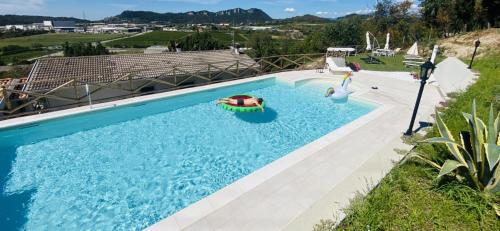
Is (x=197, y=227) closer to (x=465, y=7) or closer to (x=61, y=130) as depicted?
(x=61, y=130)

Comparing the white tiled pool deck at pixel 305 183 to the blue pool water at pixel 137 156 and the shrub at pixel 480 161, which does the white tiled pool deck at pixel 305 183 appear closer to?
the blue pool water at pixel 137 156

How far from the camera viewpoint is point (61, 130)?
25.6 ft

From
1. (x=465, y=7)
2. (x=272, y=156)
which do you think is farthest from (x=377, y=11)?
(x=272, y=156)

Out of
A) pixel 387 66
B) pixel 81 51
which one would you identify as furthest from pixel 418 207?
pixel 81 51

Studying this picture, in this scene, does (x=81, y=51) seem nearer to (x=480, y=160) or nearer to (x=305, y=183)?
(x=305, y=183)

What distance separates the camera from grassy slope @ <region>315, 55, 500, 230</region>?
3.41 meters

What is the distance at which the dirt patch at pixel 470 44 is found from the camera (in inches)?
747

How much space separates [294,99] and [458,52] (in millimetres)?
17585

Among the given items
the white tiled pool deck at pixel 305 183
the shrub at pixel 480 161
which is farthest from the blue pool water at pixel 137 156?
the shrub at pixel 480 161

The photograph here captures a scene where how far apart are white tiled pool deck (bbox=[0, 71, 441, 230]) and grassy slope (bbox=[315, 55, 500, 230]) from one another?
1.15ft

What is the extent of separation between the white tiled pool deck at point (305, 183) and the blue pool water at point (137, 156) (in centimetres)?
90

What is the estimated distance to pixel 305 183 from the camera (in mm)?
4809

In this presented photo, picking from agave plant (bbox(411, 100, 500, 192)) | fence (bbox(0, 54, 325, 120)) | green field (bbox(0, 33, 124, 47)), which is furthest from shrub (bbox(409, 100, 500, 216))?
green field (bbox(0, 33, 124, 47))

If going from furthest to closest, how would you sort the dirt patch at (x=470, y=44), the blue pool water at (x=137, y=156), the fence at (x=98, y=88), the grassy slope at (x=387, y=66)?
the dirt patch at (x=470, y=44), the grassy slope at (x=387, y=66), the fence at (x=98, y=88), the blue pool water at (x=137, y=156)
